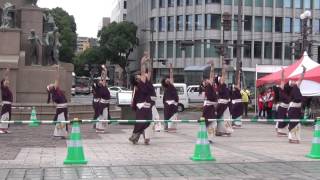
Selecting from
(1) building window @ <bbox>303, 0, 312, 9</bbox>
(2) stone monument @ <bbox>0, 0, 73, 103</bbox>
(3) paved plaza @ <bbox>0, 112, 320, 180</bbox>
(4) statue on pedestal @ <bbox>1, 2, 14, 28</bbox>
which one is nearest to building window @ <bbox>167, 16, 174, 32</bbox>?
(1) building window @ <bbox>303, 0, 312, 9</bbox>

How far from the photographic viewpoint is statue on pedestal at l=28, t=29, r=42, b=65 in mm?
27594

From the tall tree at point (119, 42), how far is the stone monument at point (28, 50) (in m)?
57.6

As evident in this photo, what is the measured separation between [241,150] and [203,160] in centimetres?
262

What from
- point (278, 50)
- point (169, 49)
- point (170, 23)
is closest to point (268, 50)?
point (278, 50)

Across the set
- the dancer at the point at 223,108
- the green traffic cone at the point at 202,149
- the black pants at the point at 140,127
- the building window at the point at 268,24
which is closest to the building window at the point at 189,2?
the building window at the point at 268,24

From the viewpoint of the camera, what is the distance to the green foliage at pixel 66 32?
80062mm

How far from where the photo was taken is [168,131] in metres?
21.2

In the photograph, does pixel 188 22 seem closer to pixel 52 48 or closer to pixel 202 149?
pixel 52 48

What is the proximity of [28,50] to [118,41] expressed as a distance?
196 feet

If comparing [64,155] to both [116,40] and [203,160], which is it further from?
[116,40]

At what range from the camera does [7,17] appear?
27.7 metres

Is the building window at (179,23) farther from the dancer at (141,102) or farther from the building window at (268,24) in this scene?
the dancer at (141,102)

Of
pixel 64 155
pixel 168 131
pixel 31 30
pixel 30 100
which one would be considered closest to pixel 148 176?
pixel 64 155

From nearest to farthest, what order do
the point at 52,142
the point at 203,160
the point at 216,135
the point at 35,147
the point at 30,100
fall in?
1. the point at 203,160
2. the point at 35,147
3. the point at 52,142
4. the point at 216,135
5. the point at 30,100
